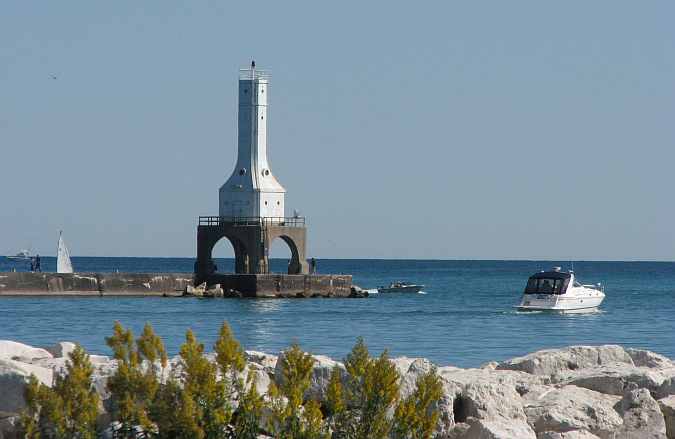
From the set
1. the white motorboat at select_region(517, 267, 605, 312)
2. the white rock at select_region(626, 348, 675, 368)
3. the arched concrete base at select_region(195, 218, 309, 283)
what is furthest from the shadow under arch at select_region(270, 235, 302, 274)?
the white rock at select_region(626, 348, 675, 368)

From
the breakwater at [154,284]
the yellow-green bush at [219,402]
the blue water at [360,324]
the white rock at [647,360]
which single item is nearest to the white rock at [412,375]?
the yellow-green bush at [219,402]

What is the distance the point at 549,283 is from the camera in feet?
173

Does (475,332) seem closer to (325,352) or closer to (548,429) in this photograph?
(325,352)

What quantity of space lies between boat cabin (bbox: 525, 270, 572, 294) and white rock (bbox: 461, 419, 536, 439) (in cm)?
3987

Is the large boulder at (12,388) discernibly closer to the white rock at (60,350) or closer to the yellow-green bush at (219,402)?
the yellow-green bush at (219,402)

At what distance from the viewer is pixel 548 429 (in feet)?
44.0

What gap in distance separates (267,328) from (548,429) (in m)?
28.6

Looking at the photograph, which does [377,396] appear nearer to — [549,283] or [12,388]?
[12,388]

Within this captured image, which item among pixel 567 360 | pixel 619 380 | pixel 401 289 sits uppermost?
pixel 401 289

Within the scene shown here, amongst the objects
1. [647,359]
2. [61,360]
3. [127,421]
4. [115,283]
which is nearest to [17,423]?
[127,421]

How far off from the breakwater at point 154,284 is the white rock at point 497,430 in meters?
49.6

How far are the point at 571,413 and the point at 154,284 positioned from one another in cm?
5165

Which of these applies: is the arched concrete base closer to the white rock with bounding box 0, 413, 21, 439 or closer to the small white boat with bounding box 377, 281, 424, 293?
the small white boat with bounding box 377, 281, 424, 293

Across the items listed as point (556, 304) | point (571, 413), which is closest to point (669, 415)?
point (571, 413)
